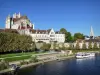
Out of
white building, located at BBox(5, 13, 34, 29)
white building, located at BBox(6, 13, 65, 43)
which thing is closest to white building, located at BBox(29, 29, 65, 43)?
white building, located at BBox(6, 13, 65, 43)

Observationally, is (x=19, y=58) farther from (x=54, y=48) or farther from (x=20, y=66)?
(x=54, y=48)

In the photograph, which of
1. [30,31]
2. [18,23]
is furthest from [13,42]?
[18,23]

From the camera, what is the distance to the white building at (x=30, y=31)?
11181cm

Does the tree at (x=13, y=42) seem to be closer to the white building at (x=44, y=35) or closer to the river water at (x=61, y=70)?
the river water at (x=61, y=70)

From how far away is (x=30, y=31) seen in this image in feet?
366

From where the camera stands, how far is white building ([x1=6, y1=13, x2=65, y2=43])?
11181 centimetres

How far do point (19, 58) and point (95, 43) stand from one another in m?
77.7

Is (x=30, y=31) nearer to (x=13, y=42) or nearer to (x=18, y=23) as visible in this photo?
Answer: (x=18, y=23)

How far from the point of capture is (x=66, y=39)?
14000 centimetres

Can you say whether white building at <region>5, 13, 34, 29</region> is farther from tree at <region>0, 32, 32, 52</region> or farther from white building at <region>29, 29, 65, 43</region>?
tree at <region>0, 32, 32, 52</region>

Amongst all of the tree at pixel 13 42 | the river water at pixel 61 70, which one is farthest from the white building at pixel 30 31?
the river water at pixel 61 70

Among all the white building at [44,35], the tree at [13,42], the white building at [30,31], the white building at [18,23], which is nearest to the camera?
the tree at [13,42]

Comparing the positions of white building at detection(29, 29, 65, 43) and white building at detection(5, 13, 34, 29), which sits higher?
white building at detection(5, 13, 34, 29)

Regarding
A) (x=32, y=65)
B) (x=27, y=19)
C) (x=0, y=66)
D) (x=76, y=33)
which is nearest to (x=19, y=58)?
(x=32, y=65)
